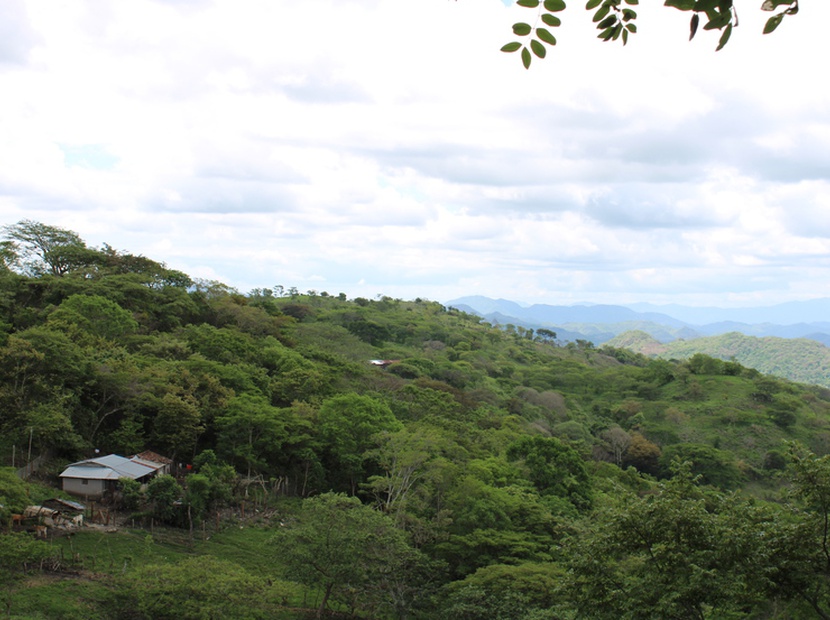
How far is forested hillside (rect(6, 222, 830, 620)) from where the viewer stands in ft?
29.5

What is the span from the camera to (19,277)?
32.9 m

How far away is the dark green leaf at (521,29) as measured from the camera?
9.64ft

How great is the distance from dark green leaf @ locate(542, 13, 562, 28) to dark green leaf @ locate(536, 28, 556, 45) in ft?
0.12

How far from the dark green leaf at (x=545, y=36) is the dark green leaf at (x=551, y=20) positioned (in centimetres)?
4

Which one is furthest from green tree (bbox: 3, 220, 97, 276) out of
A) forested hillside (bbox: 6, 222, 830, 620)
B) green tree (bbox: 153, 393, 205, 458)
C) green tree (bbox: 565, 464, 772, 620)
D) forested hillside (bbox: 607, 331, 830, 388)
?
forested hillside (bbox: 607, 331, 830, 388)

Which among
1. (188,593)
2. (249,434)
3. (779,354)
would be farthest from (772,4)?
(779,354)

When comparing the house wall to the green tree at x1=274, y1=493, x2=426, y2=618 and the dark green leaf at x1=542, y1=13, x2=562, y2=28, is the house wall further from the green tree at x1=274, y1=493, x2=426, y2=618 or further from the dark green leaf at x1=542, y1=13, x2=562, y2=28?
the dark green leaf at x1=542, y1=13, x2=562, y2=28

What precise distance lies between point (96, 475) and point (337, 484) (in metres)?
9.05

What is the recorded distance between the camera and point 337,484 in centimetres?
2555

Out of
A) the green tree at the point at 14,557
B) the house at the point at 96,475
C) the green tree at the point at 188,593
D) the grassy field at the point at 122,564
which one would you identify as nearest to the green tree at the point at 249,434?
the grassy field at the point at 122,564

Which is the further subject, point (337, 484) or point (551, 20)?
point (337, 484)

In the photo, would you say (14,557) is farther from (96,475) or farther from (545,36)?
(545,36)

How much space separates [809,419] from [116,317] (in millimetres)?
52723

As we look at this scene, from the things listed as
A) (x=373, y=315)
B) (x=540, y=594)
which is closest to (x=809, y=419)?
(x=373, y=315)
